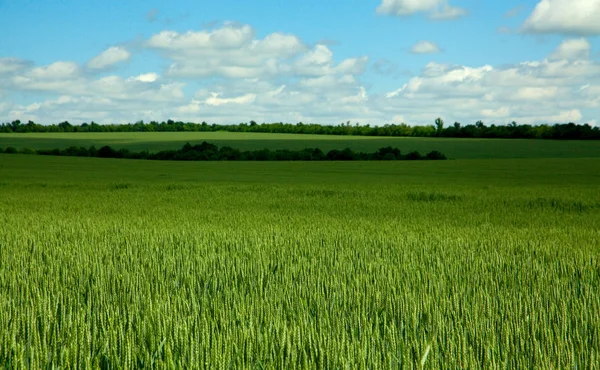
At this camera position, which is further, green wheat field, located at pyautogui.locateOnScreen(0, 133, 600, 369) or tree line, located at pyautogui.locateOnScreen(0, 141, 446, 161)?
tree line, located at pyautogui.locateOnScreen(0, 141, 446, 161)

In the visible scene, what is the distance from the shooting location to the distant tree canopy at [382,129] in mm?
60406

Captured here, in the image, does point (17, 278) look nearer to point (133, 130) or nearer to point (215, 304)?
point (215, 304)

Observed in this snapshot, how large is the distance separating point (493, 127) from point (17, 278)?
63641 millimetres

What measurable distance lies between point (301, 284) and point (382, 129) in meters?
71.4

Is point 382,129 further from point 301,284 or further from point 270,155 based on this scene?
point 301,284

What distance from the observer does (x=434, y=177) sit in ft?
97.6

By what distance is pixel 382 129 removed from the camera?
250ft

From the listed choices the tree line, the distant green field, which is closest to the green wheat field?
the tree line

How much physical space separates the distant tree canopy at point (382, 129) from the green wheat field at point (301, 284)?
148ft

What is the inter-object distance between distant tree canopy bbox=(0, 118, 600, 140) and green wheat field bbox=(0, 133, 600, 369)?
Answer: 45213mm

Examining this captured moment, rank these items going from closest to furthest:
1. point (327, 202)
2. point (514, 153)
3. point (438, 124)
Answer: point (327, 202) → point (514, 153) → point (438, 124)

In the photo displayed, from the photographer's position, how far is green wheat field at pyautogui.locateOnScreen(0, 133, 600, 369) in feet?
12.4

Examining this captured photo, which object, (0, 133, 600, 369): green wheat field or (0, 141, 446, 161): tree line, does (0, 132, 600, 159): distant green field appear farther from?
(0, 133, 600, 369): green wheat field

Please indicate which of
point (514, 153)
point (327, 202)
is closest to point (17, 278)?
point (327, 202)
